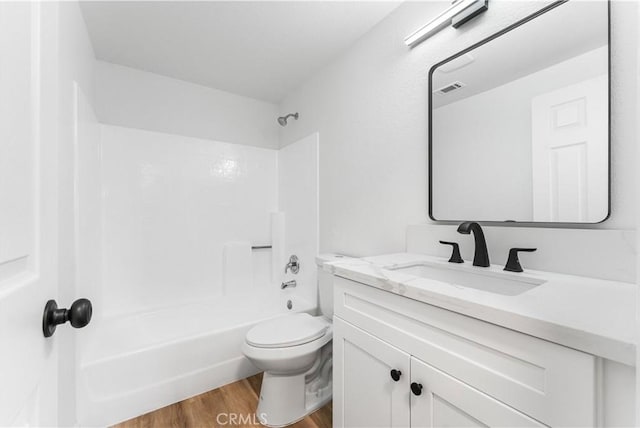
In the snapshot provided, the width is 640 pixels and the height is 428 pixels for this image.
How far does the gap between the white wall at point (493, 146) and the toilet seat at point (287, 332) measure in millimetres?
942

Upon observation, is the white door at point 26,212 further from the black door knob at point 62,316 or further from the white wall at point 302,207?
the white wall at point 302,207

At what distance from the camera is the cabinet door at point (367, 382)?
88cm

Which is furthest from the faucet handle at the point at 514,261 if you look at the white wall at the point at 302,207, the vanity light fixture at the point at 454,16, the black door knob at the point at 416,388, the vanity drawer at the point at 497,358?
the white wall at the point at 302,207

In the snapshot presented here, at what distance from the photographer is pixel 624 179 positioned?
825 millimetres

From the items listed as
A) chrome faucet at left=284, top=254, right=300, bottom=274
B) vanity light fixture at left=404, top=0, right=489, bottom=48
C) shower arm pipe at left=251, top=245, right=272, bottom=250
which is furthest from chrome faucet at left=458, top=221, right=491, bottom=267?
shower arm pipe at left=251, top=245, right=272, bottom=250

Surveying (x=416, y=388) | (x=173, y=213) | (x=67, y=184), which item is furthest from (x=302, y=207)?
(x=416, y=388)

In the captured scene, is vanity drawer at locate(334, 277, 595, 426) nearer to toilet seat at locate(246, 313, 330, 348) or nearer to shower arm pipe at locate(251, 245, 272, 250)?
toilet seat at locate(246, 313, 330, 348)

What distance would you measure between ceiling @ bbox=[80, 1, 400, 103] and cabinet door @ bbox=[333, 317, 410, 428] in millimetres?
1692

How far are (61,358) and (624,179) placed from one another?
2.19 meters

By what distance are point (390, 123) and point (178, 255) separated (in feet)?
6.55

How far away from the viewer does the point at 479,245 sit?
107 centimetres

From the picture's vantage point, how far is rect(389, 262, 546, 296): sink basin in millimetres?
929

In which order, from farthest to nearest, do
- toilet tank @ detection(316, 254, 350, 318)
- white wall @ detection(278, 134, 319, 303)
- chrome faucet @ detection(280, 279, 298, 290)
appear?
chrome faucet @ detection(280, 279, 298, 290) → white wall @ detection(278, 134, 319, 303) → toilet tank @ detection(316, 254, 350, 318)

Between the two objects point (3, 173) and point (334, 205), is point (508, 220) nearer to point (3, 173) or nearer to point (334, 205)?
point (334, 205)
